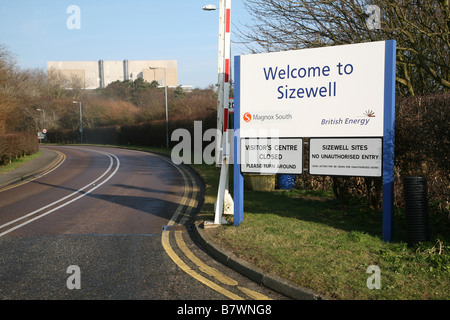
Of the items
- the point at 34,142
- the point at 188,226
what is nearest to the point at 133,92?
the point at 34,142

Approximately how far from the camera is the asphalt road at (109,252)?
4746 mm

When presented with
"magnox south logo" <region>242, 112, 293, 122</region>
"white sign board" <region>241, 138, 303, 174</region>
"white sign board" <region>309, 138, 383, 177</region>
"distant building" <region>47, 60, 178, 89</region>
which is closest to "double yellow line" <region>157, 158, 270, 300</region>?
"white sign board" <region>241, 138, 303, 174</region>

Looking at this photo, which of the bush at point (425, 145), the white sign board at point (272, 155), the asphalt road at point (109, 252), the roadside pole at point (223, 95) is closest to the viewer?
the asphalt road at point (109, 252)

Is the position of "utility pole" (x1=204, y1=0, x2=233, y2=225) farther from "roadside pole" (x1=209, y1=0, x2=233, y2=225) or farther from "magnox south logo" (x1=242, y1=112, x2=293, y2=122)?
"magnox south logo" (x1=242, y1=112, x2=293, y2=122)

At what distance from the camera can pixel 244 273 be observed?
5.24 m

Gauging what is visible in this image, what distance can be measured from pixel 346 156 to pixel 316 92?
46.5 inches

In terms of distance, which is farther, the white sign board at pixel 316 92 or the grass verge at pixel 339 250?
the white sign board at pixel 316 92

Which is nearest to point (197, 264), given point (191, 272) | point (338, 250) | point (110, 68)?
point (191, 272)

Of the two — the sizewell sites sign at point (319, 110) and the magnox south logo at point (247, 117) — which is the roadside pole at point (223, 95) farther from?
the magnox south logo at point (247, 117)

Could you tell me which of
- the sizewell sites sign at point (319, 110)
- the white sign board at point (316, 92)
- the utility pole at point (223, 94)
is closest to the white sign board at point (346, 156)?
the sizewell sites sign at point (319, 110)

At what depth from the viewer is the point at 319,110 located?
6.87 m

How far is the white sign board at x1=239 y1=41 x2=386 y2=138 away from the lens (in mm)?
6441

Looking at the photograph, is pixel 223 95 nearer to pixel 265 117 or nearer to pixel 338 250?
pixel 265 117

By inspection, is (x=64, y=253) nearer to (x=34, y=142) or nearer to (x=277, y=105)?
(x=277, y=105)
